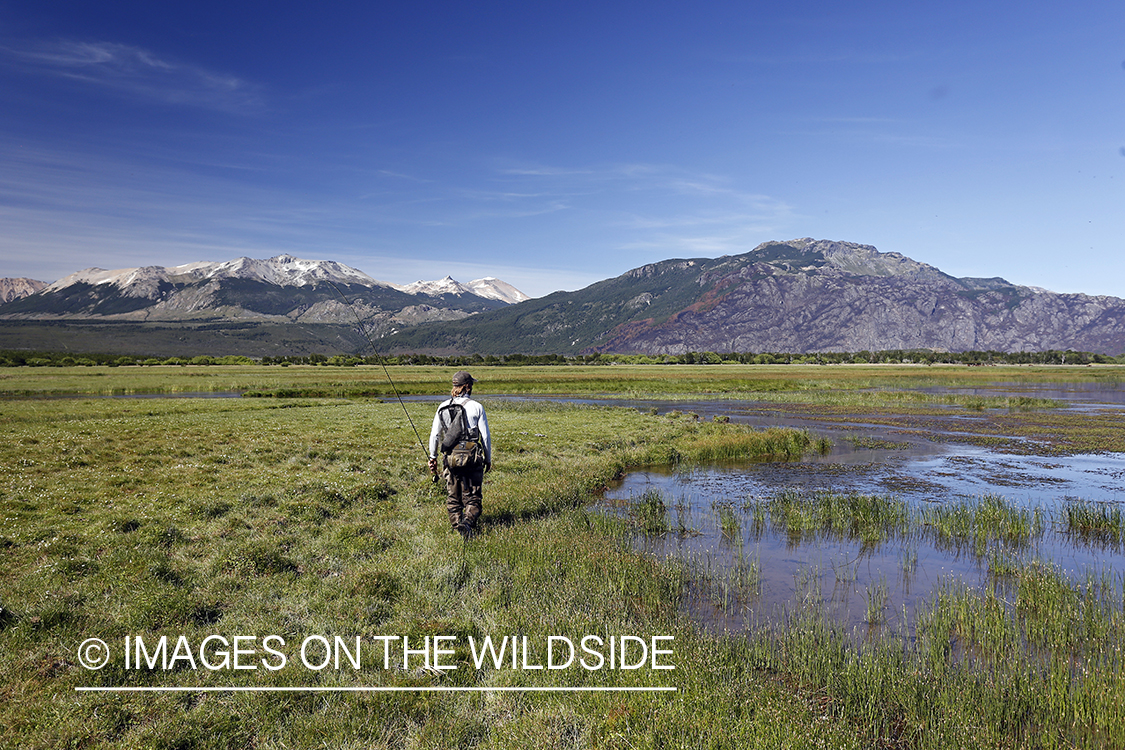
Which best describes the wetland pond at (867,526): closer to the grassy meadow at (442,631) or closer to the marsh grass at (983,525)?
the marsh grass at (983,525)

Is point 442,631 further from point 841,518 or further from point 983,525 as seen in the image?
point 983,525

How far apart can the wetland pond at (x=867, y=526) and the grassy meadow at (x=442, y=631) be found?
76 centimetres

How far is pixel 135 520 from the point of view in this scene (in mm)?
12359

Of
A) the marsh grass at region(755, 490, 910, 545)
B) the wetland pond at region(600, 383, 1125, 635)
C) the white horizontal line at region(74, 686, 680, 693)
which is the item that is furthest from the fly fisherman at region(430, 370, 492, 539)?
the marsh grass at region(755, 490, 910, 545)

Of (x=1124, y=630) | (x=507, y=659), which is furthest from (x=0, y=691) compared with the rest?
(x=1124, y=630)

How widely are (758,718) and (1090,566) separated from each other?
12831mm

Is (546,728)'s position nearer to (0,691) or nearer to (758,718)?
(758,718)

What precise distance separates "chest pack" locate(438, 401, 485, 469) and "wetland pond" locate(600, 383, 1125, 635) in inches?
198

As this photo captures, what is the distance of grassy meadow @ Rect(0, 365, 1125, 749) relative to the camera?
597 centimetres

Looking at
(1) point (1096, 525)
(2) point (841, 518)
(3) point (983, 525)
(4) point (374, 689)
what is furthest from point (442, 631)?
(1) point (1096, 525)
